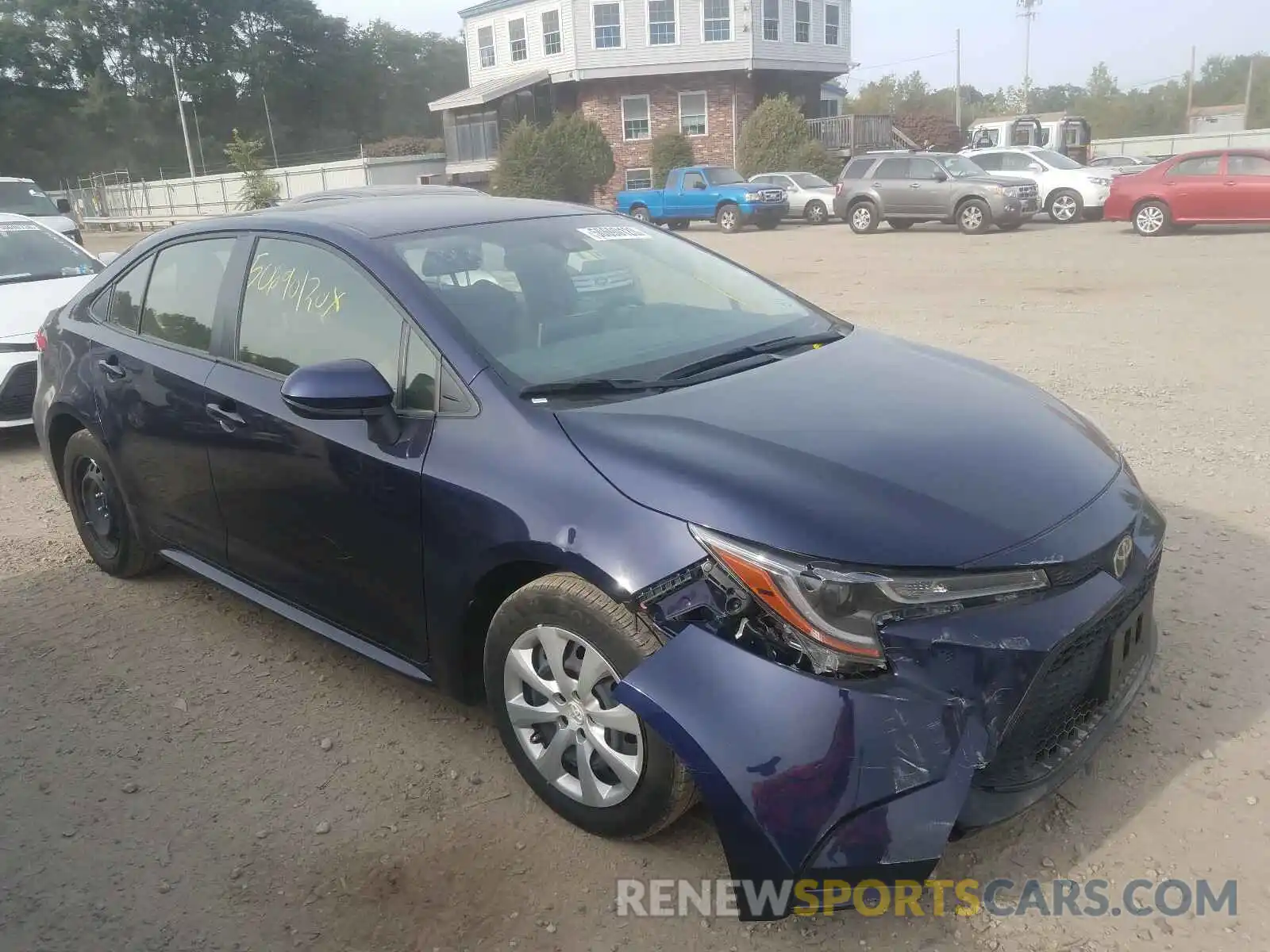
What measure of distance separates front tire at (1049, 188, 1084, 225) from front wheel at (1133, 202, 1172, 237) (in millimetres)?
4223

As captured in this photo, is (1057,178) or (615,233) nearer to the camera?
(615,233)

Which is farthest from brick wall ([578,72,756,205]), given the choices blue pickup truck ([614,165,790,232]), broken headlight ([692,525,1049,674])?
broken headlight ([692,525,1049,674])

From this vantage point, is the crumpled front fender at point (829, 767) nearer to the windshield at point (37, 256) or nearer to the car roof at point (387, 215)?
the car roof at point (387, 215)

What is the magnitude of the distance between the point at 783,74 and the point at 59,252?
35.4m

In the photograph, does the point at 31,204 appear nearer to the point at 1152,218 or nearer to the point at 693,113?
the point at 1152,218

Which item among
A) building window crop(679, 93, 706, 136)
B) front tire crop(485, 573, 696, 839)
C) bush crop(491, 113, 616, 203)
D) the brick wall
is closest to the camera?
front tire crop(485, 573, 696, 839)

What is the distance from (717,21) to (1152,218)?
23.3m

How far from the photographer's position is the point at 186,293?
4008 mm

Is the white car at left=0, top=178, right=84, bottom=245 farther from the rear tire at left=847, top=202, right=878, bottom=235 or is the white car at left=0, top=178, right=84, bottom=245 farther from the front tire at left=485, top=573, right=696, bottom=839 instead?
the front tire at left=485, top=573, right=696, bottom=839

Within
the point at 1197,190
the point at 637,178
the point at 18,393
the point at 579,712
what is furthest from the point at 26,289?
the point at 637,178

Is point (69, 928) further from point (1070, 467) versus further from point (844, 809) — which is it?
point (1070, 467)

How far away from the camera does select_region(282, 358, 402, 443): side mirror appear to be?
9.44 feet

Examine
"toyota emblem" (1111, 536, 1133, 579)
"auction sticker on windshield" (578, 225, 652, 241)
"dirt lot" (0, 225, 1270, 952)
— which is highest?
"auction sticker on windshield" (578, 225, 652, 241)

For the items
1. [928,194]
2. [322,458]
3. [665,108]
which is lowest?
[928,194]
